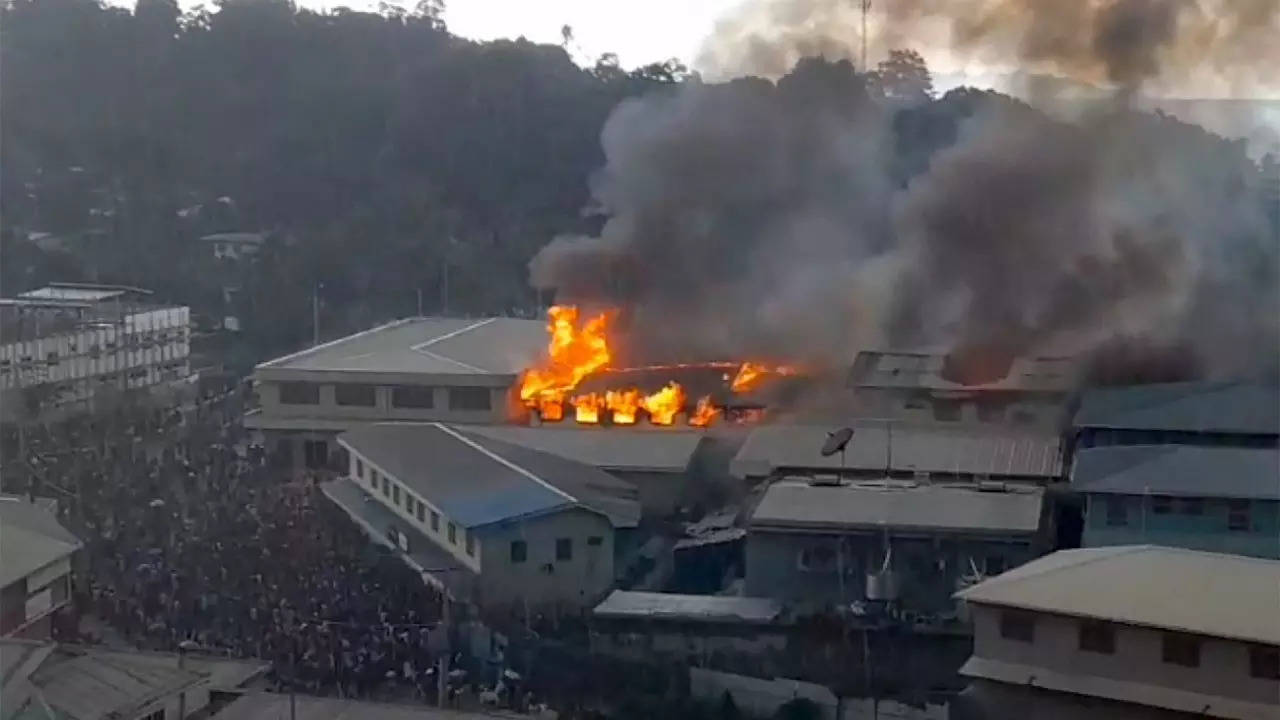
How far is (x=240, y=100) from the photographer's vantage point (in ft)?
26.6

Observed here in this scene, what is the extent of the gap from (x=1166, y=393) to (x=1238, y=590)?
2.44m

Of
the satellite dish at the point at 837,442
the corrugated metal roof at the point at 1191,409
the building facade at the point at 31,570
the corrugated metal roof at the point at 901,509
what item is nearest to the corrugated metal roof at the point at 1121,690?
the corrugated metal roof at the point at 901,509

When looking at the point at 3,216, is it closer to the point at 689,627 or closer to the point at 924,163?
the point at 689,627

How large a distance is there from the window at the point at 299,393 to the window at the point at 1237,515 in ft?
9.92

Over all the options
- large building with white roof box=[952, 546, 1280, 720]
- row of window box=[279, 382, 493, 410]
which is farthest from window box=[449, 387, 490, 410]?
large building with white roof box=[952, 546, 1280, 720]

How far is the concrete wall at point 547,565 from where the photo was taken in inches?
151

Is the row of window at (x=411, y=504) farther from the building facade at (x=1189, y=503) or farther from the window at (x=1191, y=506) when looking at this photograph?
the window at (x=1191, y=506)

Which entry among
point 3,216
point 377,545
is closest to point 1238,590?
point 377,545

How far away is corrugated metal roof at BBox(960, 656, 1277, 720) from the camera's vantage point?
99.6 inches

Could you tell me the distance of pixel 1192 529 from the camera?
156 inches

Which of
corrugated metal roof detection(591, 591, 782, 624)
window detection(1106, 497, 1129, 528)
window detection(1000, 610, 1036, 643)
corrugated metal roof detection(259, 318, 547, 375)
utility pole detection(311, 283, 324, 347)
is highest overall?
utility pole detection(311, 283, 324, 347)

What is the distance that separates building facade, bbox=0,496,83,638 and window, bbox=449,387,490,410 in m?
2.18

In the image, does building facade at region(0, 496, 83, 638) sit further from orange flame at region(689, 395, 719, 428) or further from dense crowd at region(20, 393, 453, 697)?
orange flame at region(689, 395, 719, 428)

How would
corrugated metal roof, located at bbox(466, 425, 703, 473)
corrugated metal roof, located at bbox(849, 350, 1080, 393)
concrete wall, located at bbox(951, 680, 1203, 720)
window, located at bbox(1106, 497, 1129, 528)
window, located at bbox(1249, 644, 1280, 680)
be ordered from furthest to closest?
corrugated metal roof, located at bbox(849, 350, 1080, 393)
corrugated metal roof, located at bbox(466, 425, 703, 473)
window, located at bbox(1106, 497, 1129, 528)
concrete wall, located at bbox(951, 680, 1203, 720)
window, located at bbox(1249, 644, 1280, 680)
